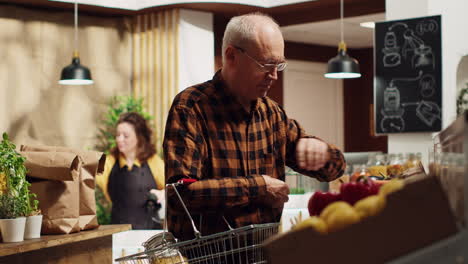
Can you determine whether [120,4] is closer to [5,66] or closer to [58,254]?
[5,66]

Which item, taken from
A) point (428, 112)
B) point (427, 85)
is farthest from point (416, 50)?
point (428, 112)

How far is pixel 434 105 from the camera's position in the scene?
601 centimetres

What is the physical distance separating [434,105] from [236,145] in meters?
4.25

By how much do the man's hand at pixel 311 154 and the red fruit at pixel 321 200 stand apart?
0.70 m

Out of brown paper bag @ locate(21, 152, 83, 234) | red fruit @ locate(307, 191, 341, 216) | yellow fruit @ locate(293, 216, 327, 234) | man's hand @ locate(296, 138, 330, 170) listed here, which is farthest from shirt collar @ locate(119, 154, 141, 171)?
yellow fruit @ locate(293, 216, 327, 234)

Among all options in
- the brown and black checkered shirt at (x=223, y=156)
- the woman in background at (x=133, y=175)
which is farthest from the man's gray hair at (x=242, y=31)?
the woman in background at (x=133, y=175)

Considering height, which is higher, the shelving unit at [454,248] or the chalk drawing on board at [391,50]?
the chalk drawing on board at [391,50]

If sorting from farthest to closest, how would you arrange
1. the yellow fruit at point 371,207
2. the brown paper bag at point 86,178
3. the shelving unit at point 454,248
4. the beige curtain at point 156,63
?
the beige curtain at point 156,63
the brown paper bag at point 86,178
the yellow fruit at point 371,207
the shelving unit at point 454,248

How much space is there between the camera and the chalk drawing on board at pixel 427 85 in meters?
6.02

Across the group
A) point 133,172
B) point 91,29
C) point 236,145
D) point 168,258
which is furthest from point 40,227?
point 91,29

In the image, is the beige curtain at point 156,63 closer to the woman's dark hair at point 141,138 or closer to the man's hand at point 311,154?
the woman's dark hair at point 141,138

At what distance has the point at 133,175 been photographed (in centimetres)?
617

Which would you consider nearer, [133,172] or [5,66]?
[133,172]

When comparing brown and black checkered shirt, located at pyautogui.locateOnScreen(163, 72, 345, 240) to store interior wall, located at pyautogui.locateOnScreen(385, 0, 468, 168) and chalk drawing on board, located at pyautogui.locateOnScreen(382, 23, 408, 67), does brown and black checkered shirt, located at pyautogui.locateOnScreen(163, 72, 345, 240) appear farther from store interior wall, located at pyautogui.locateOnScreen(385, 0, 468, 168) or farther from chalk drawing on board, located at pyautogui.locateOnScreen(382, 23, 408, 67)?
chalk drawing on board, located at pyautogui.locateOnScreen(382, 23, 408, 67)
